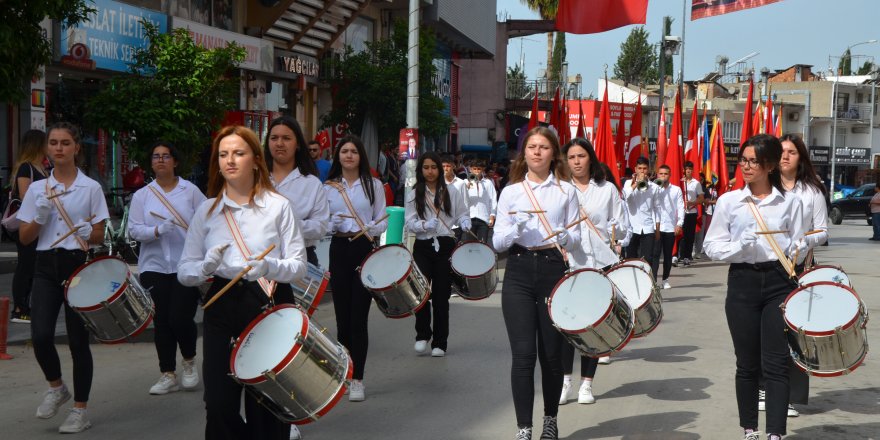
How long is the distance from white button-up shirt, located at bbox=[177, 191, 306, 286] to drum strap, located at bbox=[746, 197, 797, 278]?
2743mm

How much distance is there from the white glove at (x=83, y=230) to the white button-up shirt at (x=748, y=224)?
3.72m

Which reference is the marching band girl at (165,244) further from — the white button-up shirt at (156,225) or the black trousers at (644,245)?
the black trousers at (644,245)

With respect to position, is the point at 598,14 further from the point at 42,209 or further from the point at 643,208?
the point at 42,209

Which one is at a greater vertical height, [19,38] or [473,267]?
[19,38]

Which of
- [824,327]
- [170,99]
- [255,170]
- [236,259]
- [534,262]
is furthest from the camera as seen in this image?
[170,99]

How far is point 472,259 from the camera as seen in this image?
383 inches

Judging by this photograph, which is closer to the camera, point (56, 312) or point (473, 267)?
point (56, 312)

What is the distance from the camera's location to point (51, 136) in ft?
22.5

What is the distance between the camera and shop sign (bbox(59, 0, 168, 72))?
1648 centimetres

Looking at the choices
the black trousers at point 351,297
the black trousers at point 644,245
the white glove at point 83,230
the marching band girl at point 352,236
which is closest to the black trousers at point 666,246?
the black trousers at point 644,245

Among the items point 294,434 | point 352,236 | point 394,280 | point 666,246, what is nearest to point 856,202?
point 666,246

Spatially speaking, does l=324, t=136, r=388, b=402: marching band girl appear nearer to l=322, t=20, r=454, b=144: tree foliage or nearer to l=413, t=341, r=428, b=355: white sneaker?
l=413, t=341, r=428, b=355: white sneaker

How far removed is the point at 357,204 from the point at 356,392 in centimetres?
136

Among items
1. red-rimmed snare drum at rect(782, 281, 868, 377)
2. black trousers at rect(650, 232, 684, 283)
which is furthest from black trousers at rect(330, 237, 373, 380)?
black trousers at rect(650, 232, 684, 283)
